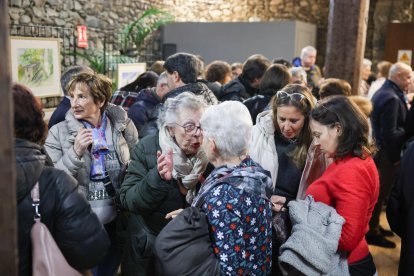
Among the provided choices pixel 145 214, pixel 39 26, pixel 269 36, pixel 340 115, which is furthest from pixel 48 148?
pixel 269 36

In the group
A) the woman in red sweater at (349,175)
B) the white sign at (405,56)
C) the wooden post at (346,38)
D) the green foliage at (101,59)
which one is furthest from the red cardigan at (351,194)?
the white sign at (405,56)

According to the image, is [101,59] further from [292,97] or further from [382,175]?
[292,97]

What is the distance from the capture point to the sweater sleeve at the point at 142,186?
1848mm

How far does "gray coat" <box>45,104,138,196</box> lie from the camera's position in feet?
7.26

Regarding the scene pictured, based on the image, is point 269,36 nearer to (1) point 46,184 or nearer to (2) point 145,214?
(2) point 145,214

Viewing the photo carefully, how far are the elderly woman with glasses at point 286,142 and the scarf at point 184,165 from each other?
0.43m

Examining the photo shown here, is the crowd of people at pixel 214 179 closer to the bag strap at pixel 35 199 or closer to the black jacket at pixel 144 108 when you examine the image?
the bag strap at pixel 35 199

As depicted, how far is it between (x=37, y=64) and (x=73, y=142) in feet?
11.0

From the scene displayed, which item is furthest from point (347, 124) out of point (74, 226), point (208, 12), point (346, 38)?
point (208, 12)

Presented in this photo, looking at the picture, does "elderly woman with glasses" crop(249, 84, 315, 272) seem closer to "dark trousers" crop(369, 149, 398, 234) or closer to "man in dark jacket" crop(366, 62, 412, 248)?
"man in dark jacket" crop(366, 62, 412, 248)

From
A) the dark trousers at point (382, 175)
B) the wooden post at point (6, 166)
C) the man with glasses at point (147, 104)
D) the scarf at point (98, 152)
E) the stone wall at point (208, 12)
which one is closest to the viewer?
the wooden post at point (6, 166)

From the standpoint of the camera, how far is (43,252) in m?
1.36

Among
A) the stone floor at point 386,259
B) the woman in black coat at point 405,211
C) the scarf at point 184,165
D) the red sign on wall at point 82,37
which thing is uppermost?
the red sign on wall at point 82,37

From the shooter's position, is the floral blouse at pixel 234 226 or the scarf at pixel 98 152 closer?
the floral blouse at pixel 234 226
